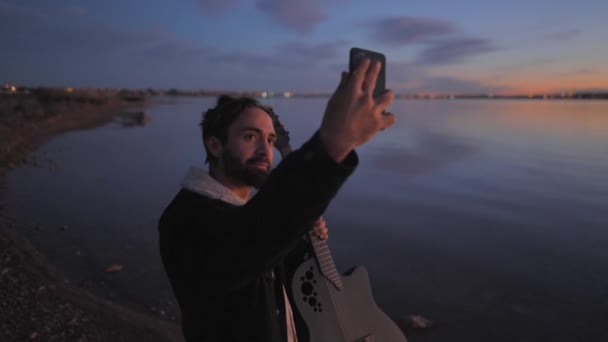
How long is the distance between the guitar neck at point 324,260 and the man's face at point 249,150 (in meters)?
0.74

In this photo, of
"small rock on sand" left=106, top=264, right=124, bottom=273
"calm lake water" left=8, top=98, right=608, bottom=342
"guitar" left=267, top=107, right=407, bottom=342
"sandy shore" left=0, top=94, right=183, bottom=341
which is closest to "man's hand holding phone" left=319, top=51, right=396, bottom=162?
"guitar" left=267, top=107, right=407, bottom=342

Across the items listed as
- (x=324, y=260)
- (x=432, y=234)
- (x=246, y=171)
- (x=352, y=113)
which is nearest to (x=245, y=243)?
(x=352, y=113)

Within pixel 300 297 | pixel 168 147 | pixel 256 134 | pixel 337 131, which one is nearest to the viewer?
pixel 337 131

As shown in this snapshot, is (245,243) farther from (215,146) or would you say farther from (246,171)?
(215,146)

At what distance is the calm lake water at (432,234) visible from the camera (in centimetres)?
639

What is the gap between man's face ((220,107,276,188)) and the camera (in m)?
1.78

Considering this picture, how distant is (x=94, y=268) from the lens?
283 inches

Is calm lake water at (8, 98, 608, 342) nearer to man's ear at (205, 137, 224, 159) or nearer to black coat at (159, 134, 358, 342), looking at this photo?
black coat at (159, 134, 358, 342)

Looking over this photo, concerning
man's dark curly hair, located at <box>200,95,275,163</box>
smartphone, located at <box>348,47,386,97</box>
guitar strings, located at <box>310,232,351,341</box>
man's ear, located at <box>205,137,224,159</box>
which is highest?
smartphone, located at <box>348,47,386,97</box>

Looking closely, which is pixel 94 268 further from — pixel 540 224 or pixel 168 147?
pixel 168 147

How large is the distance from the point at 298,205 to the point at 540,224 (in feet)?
36.5

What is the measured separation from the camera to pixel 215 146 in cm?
194

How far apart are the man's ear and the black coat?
0.89 feet

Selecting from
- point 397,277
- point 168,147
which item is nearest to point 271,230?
point 397,277
